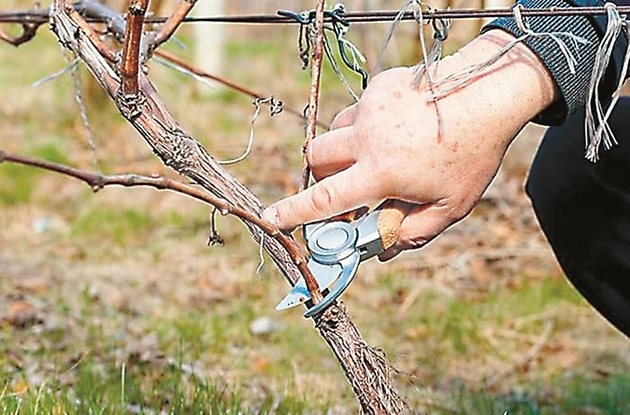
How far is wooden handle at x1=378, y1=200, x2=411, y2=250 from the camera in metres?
1.20

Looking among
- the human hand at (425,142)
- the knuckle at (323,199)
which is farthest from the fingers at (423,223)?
the knuckle at (323,199)

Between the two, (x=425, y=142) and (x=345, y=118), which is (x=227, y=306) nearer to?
(x=345, y=118)

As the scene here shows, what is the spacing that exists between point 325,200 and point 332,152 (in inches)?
2.5

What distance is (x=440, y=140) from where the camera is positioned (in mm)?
Result: 1129

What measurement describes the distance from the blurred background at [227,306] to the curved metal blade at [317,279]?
0.08 metres

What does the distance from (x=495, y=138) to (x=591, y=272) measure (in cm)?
92

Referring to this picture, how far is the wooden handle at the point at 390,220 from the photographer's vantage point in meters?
1.20

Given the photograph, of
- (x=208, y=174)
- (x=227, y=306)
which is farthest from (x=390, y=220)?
(x=227, y=306)

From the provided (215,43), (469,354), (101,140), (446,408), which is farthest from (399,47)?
(446,408)

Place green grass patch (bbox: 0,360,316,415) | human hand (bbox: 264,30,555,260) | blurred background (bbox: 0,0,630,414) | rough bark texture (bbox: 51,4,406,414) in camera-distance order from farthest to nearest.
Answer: blurred background (bbox: 0,0,630,414) < green grass patch (bbox: 0,360,316,415) < rough bark texture (bbox: 51,4,406,414) < human hand (bbox: 264,30,555,260)

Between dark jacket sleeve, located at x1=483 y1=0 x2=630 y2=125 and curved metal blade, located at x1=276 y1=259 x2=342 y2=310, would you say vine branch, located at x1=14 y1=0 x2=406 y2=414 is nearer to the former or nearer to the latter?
curved metal blade, located at x1=276 y1=259 x2=342 y2=310

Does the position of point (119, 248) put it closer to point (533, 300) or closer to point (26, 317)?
point (26, 317)

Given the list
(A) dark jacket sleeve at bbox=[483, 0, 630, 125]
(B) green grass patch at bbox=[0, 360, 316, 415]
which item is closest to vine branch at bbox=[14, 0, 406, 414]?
(A) dark jacket sleeve at bbox=[483, 0, 630, 125]

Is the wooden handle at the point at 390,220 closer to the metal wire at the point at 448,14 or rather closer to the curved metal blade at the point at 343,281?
the curved metal blade at the point at 343,281
